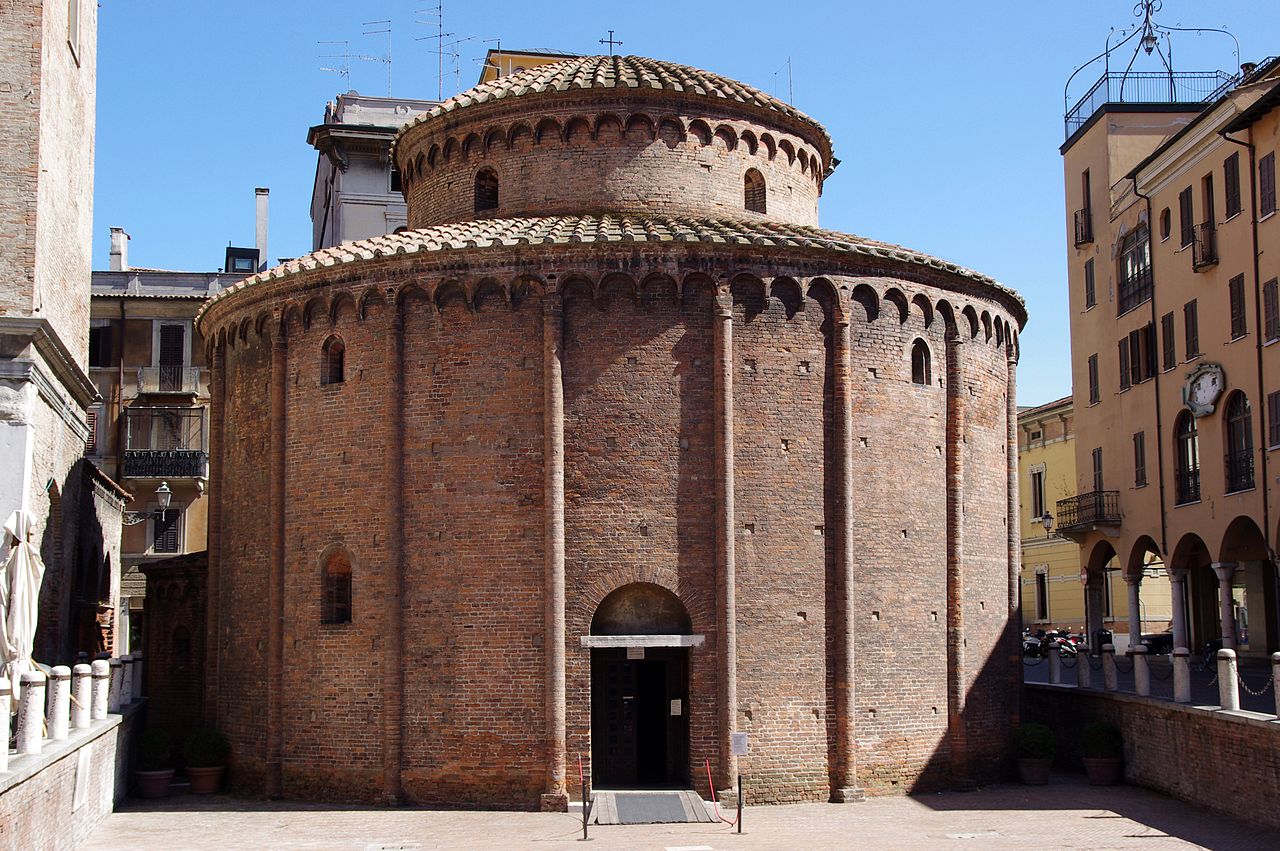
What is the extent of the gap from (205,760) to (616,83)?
13.1 metres

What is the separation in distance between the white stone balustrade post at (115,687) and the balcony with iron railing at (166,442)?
67.8ft

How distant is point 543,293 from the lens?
2183 centimetres

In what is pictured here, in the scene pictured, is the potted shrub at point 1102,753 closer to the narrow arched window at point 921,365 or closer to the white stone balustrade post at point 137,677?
the narrow arched window at point 921,365

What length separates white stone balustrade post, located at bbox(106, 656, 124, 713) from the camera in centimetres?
2241

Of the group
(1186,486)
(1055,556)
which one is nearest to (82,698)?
(1186,486)

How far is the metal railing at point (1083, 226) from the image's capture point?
1542 inches

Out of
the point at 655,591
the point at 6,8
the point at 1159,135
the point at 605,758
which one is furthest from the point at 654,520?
the point at 1159,135

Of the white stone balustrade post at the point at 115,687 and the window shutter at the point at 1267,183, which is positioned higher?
the window shutter at the point at 1267,183

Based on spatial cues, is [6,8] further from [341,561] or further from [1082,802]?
[1082,802]

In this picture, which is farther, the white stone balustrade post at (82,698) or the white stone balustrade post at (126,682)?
the white stone balustrade post at (126,682)

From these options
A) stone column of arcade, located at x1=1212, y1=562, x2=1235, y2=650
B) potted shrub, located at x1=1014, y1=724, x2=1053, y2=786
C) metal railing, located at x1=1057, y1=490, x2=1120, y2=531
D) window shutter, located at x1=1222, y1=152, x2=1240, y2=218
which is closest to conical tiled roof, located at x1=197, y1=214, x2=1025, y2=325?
potted shrub, located at x1=1014, y1=724, x2=1053, y2=786

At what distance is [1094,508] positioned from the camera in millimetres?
38125

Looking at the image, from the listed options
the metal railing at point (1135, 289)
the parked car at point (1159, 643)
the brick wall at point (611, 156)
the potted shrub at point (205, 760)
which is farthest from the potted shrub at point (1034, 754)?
the parked car at point (1159, 643)

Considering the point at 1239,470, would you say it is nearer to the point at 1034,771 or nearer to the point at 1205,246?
the point at 1205,246
